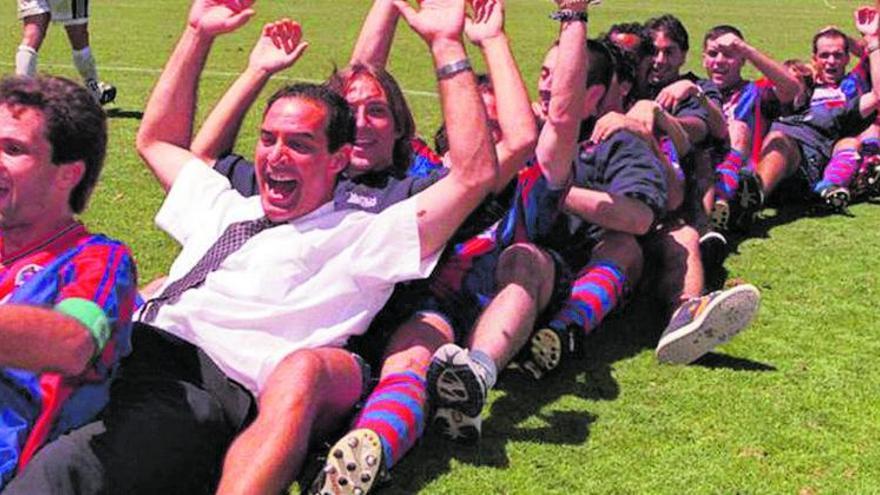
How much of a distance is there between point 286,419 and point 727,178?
14.0 ft

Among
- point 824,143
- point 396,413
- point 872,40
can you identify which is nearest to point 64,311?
point 396,413

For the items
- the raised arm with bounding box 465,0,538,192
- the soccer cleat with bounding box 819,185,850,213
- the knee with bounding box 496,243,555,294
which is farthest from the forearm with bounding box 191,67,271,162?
the soccer cleat with bounding box 819,185,850,213

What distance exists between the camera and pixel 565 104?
4.55 meters

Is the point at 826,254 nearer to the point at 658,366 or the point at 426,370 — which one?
the point at 658,366

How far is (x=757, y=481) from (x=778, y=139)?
4.32m

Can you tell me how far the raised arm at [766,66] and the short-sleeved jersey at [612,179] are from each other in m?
1.90

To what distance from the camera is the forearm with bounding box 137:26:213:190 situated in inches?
169

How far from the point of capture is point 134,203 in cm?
736

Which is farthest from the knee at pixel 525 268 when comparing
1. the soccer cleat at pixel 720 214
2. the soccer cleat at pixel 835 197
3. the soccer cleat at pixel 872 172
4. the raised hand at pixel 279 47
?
the soccer cleat at pixel 872 172

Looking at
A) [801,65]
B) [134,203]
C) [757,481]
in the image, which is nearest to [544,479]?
[757,481]

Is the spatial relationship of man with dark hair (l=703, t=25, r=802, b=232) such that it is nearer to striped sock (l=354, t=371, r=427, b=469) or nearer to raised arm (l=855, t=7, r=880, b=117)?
raised arm (l=855, t=7, r=880, b=117)

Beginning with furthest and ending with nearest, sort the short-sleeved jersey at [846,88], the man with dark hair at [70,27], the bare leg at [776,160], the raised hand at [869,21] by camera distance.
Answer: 1. the man with dark hair at [70,27]
2. the short-sleeved jersey at [846,88]
3. the raised hand at [869,21]
4. the bare leg at [776,160]

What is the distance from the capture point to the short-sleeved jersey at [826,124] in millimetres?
8133

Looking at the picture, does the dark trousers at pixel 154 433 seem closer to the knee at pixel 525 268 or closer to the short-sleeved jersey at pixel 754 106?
the knee at pixel 525 268
